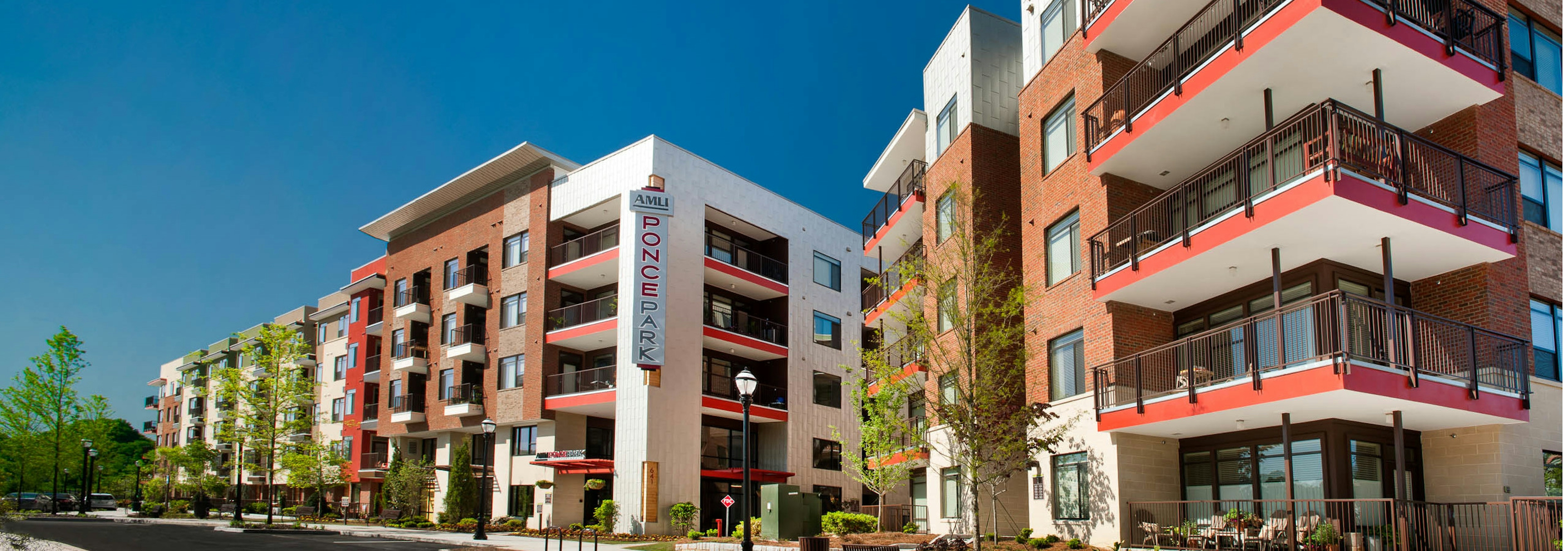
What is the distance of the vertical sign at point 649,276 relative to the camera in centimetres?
3947

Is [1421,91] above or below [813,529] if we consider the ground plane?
above

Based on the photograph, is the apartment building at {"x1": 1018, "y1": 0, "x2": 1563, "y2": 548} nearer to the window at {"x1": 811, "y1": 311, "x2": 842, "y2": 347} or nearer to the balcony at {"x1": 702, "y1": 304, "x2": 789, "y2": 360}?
the balcony at {"x1": 702, "y1": 304, "x2": 789, "y2": 360}

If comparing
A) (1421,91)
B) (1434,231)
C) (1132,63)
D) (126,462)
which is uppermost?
(1132,63)

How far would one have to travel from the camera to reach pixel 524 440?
145 feet

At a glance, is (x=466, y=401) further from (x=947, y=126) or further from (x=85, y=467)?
(x=947, y=126)

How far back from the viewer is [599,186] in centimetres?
4291

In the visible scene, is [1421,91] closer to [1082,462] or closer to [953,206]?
[1082,462]

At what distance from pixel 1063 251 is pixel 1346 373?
32.7 ft

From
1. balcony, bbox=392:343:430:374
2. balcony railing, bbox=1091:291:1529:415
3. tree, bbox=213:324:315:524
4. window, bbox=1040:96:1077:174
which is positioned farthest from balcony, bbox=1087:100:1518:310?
tree, bbox=213:324:315:524

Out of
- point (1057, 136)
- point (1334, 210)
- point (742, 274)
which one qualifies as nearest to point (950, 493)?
point (1057, 136)

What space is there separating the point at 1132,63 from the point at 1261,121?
14.3ft

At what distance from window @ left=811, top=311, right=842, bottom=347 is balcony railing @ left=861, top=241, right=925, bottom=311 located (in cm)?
977

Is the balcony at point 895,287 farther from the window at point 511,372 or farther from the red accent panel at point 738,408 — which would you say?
the window at point 511,372

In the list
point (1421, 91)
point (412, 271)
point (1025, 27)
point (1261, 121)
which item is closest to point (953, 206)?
point (1025, 27)
